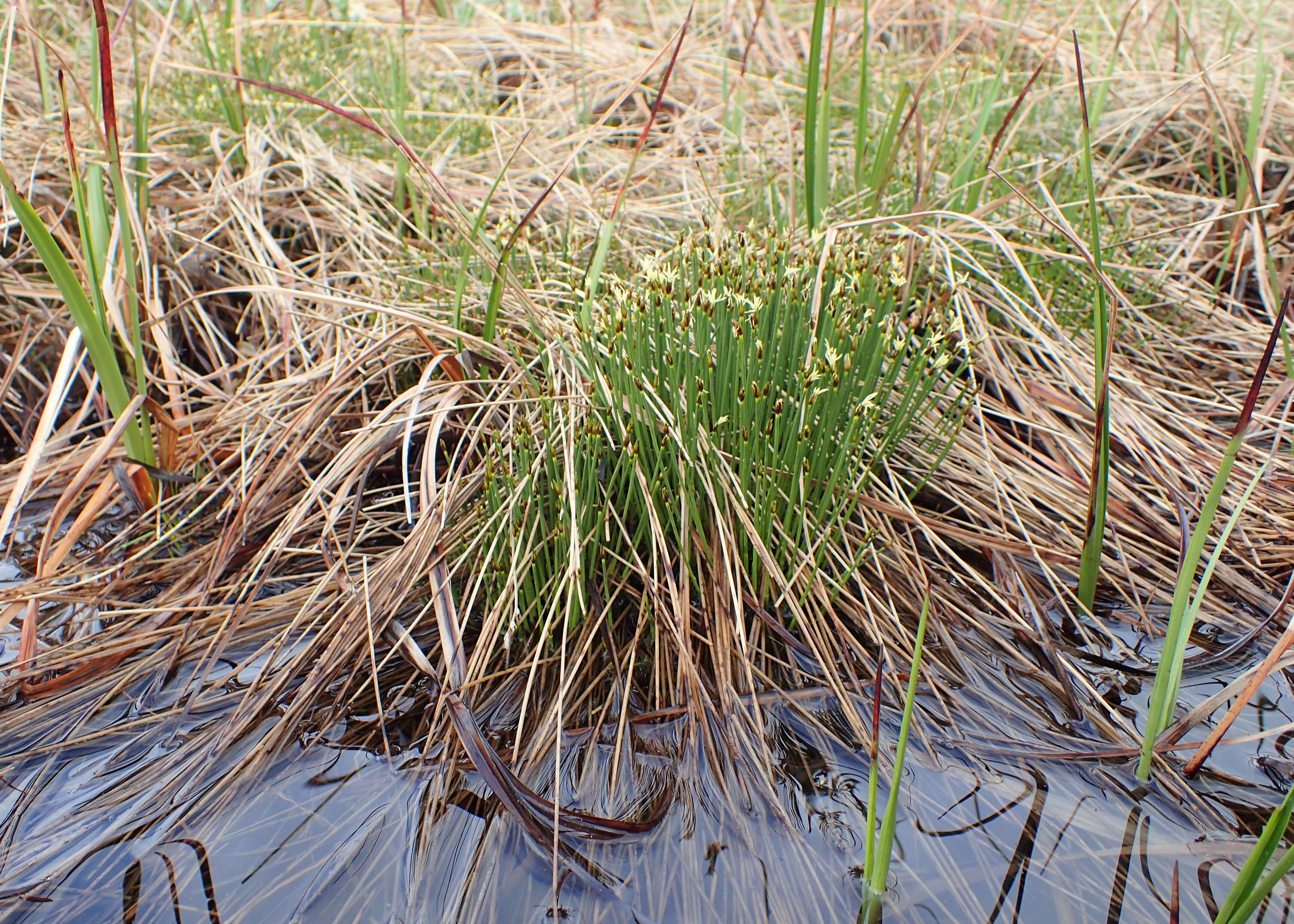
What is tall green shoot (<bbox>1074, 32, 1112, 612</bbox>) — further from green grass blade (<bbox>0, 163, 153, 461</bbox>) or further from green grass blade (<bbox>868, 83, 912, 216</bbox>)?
green grass blade (<bbox>0, 163, 153, 461</bbox>)

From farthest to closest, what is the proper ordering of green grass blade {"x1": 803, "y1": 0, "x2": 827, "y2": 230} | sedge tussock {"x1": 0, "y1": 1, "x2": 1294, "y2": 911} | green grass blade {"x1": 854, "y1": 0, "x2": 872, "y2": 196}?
green grass blade {"x1": 854, "y1": 0, "x2": 872, "y2": 196}, green grass blade {"x1": 803, "y1": 0, "x2": 827, "y2": 230}, sedge tussock {"x1": 0, "y1": 1, "x2": 1294, "y2": 911}

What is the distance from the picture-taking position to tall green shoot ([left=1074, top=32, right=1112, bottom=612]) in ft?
5.58

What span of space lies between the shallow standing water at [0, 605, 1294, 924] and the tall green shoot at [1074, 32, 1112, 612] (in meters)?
0.37

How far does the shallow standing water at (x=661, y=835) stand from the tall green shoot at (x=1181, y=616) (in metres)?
0.13

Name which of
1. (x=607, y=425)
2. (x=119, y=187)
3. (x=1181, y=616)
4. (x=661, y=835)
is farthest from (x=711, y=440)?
(x=119, y=187)

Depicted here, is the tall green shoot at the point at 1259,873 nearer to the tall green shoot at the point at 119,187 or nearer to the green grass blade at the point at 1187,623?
the green grass blade at the point at 1187,623

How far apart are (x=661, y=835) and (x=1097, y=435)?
3.95 ft

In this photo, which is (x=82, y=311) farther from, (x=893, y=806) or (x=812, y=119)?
(x=893, y=806)

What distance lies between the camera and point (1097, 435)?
1.83 metres

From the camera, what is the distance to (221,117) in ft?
11.5

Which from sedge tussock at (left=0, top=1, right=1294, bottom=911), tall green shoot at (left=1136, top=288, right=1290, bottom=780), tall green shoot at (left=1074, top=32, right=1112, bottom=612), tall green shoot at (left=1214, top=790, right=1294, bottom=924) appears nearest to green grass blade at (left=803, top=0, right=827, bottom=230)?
sedge tussock at (left=0, top=1, right=1294, bottom=911)

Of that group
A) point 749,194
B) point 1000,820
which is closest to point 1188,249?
point 749,194

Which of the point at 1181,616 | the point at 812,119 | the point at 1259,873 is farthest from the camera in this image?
the point at 812,119

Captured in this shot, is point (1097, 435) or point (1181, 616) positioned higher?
point (1097, 435)
